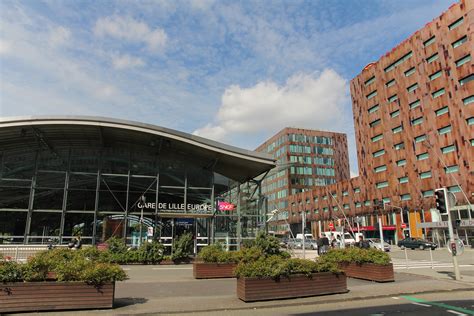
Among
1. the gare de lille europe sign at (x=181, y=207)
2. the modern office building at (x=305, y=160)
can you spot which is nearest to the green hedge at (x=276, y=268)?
the gare de lille europe sign at (x=181, y=207)

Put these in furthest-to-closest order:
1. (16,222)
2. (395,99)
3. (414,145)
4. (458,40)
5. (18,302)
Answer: (395,99), (414,145), (458,40), (16,222), (18,302)

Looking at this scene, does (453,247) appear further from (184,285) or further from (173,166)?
(173,166)

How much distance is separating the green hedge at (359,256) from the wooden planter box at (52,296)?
8408 millimetres

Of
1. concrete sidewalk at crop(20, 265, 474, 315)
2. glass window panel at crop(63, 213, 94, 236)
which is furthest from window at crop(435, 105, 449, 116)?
glass window panel at crop(63, 213, 94, 236)

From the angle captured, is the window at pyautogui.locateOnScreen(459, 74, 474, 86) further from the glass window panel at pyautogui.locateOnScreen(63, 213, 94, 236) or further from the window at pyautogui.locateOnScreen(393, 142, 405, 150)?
the glass window panel at pyautogui.locateOnScreen(63, 213, 94, 236)

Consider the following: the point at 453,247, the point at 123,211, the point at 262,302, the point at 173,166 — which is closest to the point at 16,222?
the point at 123,211

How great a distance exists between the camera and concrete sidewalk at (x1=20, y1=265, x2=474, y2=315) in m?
10.3

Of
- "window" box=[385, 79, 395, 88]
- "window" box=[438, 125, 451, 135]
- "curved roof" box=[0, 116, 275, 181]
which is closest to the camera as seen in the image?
"curved roof" box=[0, 116, 275, 181]

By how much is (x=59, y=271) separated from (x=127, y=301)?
7.84 ft

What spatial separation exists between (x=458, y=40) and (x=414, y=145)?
56.8ft

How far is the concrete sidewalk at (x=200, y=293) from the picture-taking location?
10.3 metres

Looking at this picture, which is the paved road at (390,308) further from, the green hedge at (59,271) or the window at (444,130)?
the window at (444,130)

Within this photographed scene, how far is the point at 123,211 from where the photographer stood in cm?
2911

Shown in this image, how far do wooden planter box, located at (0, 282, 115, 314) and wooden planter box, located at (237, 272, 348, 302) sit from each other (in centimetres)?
385
